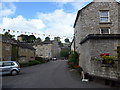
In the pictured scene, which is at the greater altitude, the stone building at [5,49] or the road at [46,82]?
the stone building at [5,49]

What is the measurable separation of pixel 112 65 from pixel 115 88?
6.17 ft

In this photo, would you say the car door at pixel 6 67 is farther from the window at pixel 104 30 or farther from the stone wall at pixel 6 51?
the window at pixel 104 30

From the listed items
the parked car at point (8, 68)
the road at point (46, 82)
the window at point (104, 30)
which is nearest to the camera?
the road at point (46, 82)

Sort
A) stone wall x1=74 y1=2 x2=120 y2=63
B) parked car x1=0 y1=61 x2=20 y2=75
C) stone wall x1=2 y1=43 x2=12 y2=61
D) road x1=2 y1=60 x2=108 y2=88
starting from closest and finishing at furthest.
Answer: road x1=2 y1=60 x2=108 y2=88
parked car x1=0 y1=61 x2=20 y2=75
stone wall x1=74 y1=2 x2=120 y2=63
stone wall x1=2 y1=43 x2=12 y2=61

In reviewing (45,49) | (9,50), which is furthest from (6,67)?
(45,49)

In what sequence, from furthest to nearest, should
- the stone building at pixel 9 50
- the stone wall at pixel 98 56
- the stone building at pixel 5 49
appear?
the stone building at pixel 9 50, the stone building at pixel 5 49, the stone wall at pixel 98 56

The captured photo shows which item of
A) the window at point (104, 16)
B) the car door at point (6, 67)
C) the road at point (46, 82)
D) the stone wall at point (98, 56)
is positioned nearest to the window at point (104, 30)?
the window at point (104, 16)

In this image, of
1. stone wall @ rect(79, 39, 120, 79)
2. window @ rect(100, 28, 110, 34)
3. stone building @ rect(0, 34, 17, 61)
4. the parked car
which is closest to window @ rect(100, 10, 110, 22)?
window @ rect(100, 28, 110, 34)

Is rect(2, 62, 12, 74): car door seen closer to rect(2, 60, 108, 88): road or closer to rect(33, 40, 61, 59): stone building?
rect(2, 60, 108, 88): road

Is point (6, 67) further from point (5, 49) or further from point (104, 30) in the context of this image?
point (104, 30)

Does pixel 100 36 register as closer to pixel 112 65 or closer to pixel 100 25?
pixel 112 65

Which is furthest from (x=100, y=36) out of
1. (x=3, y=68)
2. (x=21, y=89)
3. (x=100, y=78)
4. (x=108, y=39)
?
(x=3, y=68)

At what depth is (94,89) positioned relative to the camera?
707cm

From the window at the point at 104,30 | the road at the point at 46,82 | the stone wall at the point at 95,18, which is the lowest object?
the road at the point at 46,82
